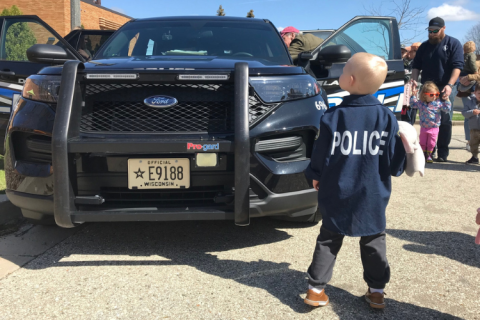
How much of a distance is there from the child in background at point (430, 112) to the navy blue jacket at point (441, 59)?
0.45 ft

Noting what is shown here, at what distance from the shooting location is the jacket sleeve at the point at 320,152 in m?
2.26

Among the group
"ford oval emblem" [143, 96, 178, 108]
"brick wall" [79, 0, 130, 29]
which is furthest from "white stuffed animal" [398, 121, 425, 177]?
"brick wall" [79, 0, 130, 29]

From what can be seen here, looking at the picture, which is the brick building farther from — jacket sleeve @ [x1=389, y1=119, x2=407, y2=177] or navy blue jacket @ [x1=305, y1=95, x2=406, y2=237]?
jacket sleeve @ [x1=389, y1=119, x2=407, y2=177]

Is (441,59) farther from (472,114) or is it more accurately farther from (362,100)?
(362,100)

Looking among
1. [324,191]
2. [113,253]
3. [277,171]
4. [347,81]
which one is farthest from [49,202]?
[347,81]

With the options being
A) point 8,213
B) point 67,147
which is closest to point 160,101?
point 67,147

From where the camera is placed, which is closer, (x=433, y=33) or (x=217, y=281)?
(x=217, y=281)

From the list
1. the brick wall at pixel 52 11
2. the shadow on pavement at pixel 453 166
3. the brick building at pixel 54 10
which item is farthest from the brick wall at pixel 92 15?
the shadow on pavement at pixel 453 166

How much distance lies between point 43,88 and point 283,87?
1.50m

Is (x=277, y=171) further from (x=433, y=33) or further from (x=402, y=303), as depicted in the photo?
(x=433, y=33)

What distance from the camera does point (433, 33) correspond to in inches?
254

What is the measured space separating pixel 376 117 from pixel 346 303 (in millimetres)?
979

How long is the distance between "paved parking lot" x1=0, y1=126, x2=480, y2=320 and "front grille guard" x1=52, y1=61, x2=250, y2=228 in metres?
0.36

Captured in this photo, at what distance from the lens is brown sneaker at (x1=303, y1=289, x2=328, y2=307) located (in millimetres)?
2344
